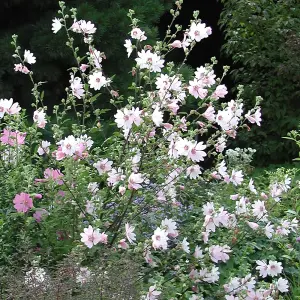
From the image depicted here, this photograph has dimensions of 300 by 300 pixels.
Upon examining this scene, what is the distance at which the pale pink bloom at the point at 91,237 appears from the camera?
2795 mm

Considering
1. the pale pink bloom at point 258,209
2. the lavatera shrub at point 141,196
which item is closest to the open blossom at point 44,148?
the lavatera shrub at point 141,196

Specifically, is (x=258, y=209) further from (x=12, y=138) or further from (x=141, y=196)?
(x=12, y=138)

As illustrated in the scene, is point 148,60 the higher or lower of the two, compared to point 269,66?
lower

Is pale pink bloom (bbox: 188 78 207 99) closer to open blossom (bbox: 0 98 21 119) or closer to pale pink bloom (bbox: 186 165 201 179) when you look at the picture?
pale pink bloom (bbox: 186 165 201 179)

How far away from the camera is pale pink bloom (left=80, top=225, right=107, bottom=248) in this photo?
2.79 metres

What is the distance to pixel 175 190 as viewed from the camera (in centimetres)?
331

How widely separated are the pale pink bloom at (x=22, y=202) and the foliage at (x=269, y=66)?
5126mm

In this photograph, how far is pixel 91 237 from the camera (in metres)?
2.80

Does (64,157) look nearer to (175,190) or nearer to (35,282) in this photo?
(175,190)

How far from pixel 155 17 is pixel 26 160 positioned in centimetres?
288

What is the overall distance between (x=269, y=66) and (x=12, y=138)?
5.31 metres

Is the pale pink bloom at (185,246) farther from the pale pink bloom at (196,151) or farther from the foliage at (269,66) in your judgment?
the foliage at (269,66)

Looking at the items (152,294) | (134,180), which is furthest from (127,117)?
(152,294)

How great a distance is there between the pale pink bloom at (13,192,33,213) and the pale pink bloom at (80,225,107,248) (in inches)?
12.3
